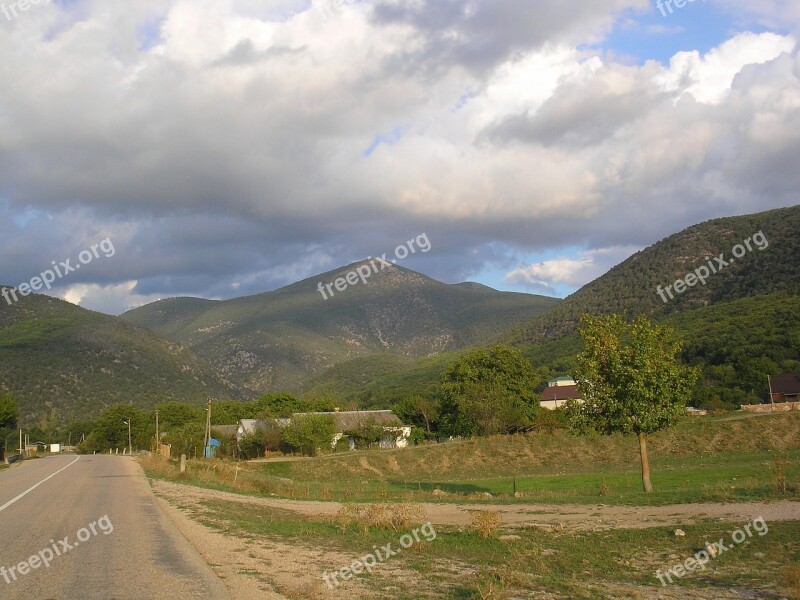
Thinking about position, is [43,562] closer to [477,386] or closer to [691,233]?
[477,386]

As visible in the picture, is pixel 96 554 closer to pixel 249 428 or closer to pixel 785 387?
pixel 249 428

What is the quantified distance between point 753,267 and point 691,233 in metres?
28.3

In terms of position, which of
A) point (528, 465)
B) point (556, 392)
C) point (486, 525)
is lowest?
point (528, 465)

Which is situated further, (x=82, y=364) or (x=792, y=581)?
(x=82, y=364)

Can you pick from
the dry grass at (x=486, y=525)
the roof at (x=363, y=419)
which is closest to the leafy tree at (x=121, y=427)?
the roof at (x=363, y=419)

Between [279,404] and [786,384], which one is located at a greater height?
[279,404]

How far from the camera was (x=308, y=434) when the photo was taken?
238 ft

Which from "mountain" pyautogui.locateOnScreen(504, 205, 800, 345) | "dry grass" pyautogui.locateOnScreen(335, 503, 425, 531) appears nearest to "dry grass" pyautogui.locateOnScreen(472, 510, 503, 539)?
"dry grass" pyautogui.locateOnScreen(335, 503, 425, 531)

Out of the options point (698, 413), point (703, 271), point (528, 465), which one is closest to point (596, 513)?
point (528, 465)

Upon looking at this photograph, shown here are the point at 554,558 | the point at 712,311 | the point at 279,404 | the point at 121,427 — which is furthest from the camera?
the point at 121,427

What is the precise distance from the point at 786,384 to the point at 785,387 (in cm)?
37

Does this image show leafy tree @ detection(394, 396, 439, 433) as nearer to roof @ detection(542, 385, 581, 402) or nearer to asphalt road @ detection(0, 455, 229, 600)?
roof @ detection(542, 385, 581, 402)

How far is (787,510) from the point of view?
15703mm

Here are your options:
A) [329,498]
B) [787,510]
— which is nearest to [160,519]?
[329,498]
